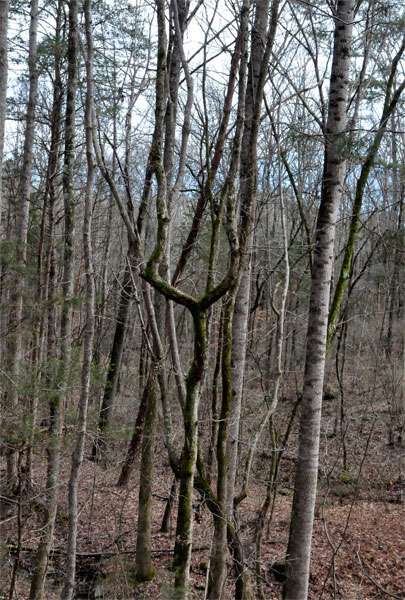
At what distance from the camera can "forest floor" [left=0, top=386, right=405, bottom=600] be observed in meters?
6.94

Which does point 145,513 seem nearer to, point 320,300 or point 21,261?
point 320,300

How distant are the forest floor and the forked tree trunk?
52 centimetres

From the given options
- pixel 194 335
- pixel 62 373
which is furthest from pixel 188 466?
pixel 62 373

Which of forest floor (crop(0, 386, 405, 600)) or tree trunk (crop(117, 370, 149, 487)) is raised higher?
tree trunk (crop(117, 370, 149, 487))

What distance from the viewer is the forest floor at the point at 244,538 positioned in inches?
273

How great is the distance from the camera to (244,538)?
6.48m

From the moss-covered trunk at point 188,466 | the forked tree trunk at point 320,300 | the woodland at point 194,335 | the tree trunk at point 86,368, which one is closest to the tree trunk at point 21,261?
the woodland at point 194,335

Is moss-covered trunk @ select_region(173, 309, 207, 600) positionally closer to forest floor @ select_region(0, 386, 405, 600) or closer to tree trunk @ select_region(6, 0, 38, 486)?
forest floor @ select_region(0, 386, 405, 600)

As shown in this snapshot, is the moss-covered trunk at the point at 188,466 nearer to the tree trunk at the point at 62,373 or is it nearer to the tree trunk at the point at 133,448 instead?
the tree trunk at the point at 62,373

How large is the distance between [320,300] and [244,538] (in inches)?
133

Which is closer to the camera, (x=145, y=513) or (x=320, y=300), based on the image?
(x=320, y=300)

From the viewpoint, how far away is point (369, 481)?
38.6ft

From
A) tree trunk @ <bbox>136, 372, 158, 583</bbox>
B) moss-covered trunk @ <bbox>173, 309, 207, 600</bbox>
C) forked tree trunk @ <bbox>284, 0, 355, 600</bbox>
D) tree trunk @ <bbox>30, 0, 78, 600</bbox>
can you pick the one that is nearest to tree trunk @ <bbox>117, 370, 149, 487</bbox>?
tree trunk @ <bbox>136, 372, 158, 583</bbox>

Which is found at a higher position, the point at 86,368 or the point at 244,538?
the point at 86,368
